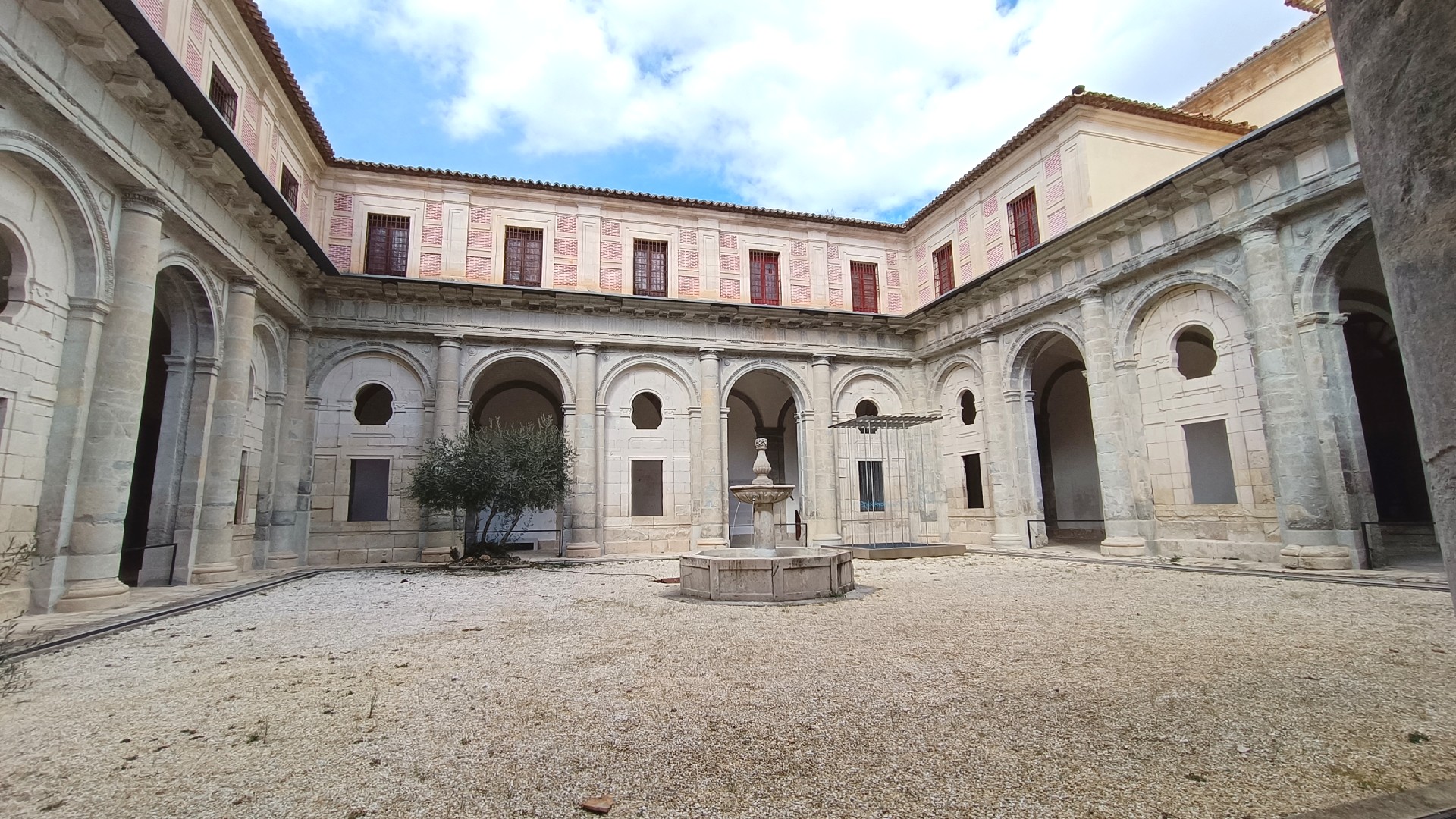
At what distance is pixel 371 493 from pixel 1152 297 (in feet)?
64.4

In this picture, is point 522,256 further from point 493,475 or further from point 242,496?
point 242,496

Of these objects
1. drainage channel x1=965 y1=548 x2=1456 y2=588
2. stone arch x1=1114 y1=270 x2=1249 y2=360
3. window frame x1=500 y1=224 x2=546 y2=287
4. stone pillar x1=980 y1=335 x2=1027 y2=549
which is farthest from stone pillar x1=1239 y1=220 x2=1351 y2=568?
window frame x1=500 y1=224 x2=546 y2=287

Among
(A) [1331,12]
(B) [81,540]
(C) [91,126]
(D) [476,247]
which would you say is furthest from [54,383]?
(A) [1331,12]

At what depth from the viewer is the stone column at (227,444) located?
11305 millimetres

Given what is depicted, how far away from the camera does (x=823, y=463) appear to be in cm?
1833

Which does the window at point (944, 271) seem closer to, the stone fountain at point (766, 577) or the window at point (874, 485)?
the window at point (874, 485)

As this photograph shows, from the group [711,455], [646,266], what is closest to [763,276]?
[646,266]

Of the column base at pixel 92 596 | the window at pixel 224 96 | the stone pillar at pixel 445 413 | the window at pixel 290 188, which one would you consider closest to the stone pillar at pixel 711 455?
the stone pillar at pixel 445 413

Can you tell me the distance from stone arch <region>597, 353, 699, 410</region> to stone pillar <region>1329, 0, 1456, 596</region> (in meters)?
16.3

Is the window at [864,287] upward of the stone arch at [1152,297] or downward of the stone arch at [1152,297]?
upward

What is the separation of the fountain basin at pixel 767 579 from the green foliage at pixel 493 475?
21.8 feet

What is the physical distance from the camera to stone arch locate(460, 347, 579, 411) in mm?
16484

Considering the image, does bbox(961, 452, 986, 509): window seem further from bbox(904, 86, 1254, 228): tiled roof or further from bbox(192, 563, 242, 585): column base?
bbox(192, 563, 242, 585): column base

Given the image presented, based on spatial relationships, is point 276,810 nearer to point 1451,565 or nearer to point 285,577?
point 1451,565
